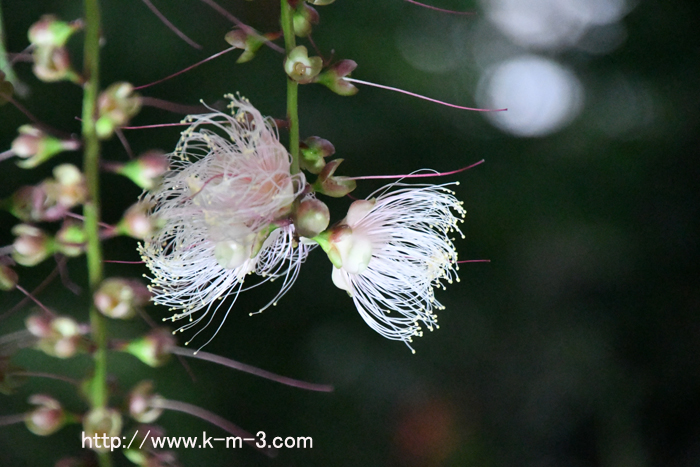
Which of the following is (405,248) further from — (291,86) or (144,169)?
(144,169)

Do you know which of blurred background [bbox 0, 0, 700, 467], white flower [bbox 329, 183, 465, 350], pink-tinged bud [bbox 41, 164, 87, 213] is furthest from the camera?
blurred background [bbox 0, 0, 700, 467]

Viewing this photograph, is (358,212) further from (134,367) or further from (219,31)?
(219,31)

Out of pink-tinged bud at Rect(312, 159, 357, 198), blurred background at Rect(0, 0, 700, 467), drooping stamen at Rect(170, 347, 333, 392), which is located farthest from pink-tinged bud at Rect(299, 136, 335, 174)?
blurred background at Rect(0, 0, 700, 467)

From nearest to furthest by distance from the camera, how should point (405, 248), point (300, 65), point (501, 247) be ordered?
point (300, 65), point (405, 248), point (501, 247)

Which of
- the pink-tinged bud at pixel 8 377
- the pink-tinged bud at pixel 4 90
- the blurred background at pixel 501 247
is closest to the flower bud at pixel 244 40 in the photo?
the pink-tinged bud at pixel 4 90

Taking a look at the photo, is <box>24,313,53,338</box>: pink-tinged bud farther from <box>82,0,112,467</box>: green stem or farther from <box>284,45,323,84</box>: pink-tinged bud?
<box>284,45,323,84</box>: pink-tinged bud

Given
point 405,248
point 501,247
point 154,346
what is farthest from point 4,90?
point 501,247

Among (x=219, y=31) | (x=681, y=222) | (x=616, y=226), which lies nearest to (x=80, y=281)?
(x=219, y=31)
